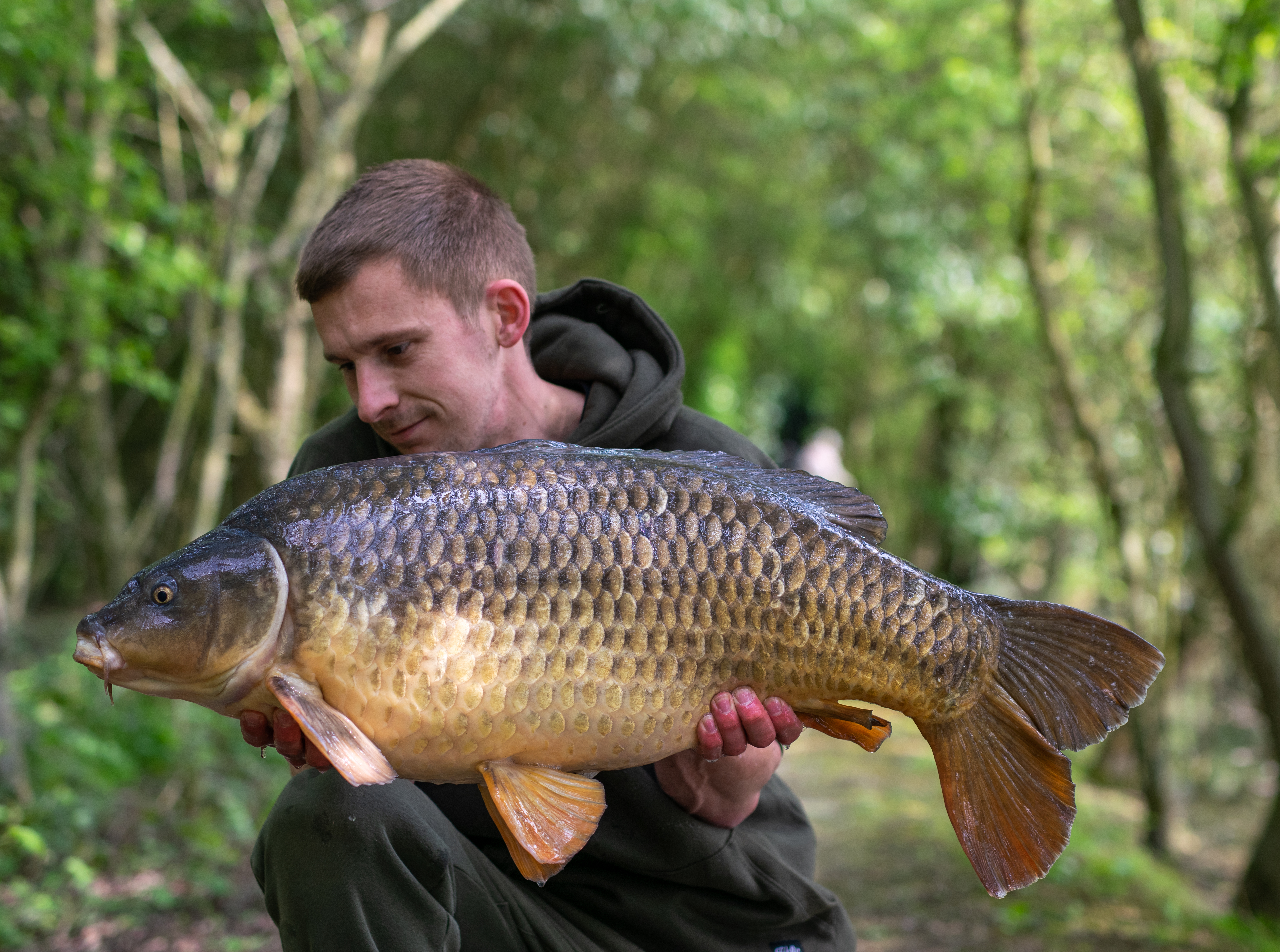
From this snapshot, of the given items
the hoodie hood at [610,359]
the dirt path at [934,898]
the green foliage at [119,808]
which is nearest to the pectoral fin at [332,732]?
the hoodie hood at [610,359]

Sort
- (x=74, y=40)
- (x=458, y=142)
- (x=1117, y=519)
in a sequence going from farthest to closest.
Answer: (x=458, y=142)
(x=1117, y=519)
(x=74, y=40)

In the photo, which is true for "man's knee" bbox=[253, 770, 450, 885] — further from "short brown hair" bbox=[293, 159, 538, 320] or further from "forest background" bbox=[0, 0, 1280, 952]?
"forest background" bbox=[0, 0, 1280, 952]

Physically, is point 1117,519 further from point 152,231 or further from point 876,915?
point 152,231

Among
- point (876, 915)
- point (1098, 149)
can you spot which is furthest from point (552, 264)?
point (876, 915)

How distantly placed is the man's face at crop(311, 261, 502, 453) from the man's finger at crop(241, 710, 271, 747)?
0.54 meters

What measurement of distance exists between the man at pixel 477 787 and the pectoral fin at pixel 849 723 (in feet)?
0.13

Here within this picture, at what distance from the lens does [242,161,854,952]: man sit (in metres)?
1.66

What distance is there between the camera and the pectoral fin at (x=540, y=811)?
1.54 meters

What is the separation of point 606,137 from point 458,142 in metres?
1.98

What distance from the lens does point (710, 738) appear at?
1641 mm

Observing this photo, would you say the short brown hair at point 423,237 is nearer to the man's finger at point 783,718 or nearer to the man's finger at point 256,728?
the man's finger at point 256,728

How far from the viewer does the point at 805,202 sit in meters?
12.5

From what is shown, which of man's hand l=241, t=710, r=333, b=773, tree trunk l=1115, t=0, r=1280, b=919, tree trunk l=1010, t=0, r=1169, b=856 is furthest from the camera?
tree trunk l=1010, t=0, r=1169, b=856

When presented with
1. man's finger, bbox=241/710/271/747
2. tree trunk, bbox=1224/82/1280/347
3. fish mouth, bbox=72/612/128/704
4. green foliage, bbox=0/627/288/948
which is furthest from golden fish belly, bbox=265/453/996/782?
tree trunk, bbox=1224/82/1280/347
